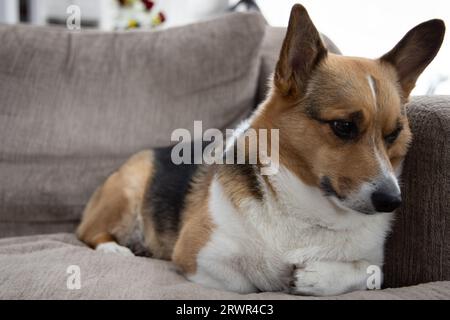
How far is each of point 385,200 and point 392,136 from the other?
0.24m

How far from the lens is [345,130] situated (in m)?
1.16

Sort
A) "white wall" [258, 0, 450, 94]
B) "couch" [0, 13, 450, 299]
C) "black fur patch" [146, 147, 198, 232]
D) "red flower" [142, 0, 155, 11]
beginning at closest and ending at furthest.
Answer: "black fur patch" [146, 147, 198, 232] < "couch" [0, 13, 450, 299] < "white wall" [258, 0, 450, 94] < "red flower" [142, 0, 155, 11]

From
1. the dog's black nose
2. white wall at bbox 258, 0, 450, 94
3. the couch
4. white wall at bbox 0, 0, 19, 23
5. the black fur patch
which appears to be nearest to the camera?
the dog's black nose

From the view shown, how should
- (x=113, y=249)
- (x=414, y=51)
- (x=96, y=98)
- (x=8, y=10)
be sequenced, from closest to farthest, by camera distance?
1. (x=414, y=51)
2. (x=113, y=249)
3. (x=96, y=98)
4. (x=8, y=10)

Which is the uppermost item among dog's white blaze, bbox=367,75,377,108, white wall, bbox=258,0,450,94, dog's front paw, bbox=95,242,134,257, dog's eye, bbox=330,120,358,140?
white wall, bbox=258,0,450,94

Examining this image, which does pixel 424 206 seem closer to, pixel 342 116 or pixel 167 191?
pixel 342 116

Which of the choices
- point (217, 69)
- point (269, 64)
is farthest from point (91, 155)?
point (269, 64)

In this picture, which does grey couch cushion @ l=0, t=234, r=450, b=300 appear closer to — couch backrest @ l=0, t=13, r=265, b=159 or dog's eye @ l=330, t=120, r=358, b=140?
dog's eye @ l=330, t=120, r=358, b=140

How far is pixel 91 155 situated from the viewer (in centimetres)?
205

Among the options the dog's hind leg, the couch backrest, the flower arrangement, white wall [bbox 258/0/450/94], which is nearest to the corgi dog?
the dog's hind leg

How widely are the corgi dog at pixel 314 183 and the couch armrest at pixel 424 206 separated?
2.0 inches

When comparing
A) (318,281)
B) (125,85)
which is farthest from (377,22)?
(318,281)

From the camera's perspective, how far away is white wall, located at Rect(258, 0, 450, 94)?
2230 millimetres

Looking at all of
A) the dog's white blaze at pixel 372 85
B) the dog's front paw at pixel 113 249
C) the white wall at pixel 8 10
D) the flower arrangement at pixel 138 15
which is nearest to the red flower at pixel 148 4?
the flower arrangement at pixel 138 15
